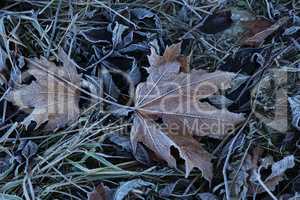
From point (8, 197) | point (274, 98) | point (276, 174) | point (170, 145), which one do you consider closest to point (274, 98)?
point (274, 98)

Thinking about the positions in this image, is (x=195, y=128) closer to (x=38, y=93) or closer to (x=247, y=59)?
(x=247, y=59)

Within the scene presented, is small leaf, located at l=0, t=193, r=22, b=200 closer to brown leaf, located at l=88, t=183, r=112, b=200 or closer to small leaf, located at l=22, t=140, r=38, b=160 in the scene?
small leaf, located at l=22, t=140, r=38, b=160

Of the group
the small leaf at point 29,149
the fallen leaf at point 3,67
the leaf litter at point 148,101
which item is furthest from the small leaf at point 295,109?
the fallen leaf at point 3,67


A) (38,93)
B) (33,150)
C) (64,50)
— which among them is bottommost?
(33,150)

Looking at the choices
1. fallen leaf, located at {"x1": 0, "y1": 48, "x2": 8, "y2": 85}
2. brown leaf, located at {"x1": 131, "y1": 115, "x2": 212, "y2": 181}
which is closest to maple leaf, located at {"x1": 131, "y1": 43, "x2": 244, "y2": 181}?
brown leaf, located at {"x1": 131, "y1": 115, "x2": 212, "y2": 181}

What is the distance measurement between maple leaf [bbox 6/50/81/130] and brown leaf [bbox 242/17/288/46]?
0.66 meters

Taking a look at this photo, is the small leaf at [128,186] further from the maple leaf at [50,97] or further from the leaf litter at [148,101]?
the maple leaf at [50,97]

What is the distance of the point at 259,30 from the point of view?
5.95 ft

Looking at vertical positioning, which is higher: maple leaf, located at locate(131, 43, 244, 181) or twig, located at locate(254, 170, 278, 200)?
maple leaf, located at locate(131, 43, 244, 181)

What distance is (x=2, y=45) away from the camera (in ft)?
5.82

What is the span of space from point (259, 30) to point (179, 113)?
506 mm

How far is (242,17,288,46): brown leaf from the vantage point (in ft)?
5.85

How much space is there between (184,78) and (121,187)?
0.42 meters

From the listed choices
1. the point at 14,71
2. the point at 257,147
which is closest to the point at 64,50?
the point at 14,71
